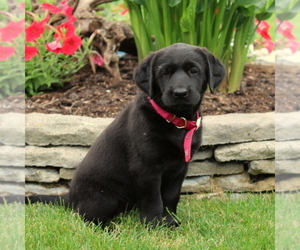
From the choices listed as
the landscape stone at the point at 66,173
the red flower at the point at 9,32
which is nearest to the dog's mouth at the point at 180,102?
the red flower at the point at 9,32

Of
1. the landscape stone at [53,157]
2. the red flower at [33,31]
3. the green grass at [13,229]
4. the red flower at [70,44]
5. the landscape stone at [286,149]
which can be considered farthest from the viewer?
the red flower at [70,44]

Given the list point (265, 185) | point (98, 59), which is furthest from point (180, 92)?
point (98, 59)

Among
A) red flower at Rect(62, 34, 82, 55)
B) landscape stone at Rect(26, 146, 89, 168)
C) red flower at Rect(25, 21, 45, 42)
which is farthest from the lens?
red flower at Rect(62, 34, 82, 55)

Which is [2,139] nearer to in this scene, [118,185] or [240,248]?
[118,185]

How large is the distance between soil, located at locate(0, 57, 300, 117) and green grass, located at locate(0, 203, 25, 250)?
6.25 ft

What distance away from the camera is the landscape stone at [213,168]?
412 centimetres

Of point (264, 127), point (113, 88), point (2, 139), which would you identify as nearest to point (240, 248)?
point (264, 127)

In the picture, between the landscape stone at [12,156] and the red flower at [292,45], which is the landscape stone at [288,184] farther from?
the landscape stone at [12,156]

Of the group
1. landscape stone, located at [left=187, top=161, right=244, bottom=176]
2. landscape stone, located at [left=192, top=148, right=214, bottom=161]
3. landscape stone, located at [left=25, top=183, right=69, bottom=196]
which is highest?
landscape stone, located at [left=192, top=148, right=214, bottom=161]

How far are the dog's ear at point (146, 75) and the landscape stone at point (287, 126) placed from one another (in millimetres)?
850

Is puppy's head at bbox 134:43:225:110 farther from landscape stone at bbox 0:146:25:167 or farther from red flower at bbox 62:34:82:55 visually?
red flower at bbox 62:34:82:55

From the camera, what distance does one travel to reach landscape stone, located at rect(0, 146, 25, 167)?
260cm

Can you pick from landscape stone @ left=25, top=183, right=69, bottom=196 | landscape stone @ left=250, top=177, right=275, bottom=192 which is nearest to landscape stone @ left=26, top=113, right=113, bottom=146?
landscape stone @ left=25, top=183, right=69, bottom=196

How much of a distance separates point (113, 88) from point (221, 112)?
111 centimetres
